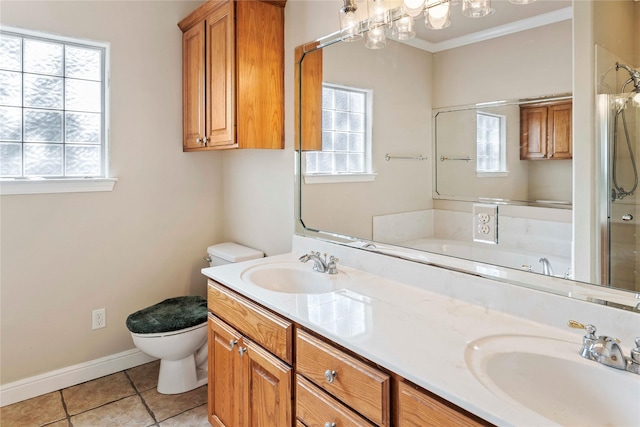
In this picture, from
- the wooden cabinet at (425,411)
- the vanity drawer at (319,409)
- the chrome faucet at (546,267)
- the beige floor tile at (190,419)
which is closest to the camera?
the wooden cabinet at (425,411)

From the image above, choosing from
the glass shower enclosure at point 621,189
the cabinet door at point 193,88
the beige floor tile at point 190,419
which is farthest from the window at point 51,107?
the glass shower enclosure at point 621,189

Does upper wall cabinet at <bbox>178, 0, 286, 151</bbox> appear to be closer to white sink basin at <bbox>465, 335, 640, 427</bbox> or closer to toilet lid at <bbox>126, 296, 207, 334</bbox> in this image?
toilet lid at <bbox>126, 296, 207, 334</bbox>

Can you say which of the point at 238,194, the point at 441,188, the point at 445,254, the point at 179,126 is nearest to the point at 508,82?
the point at 441,188

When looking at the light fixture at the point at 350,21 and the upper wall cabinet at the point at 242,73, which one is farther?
the upper wall cabinet at the point at 242,73

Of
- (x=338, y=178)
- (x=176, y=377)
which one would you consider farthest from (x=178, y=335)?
(x=338, y=178)

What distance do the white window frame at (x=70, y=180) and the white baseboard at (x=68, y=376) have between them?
1.08m

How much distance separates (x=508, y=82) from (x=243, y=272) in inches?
51.1

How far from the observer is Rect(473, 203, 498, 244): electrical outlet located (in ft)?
4.42

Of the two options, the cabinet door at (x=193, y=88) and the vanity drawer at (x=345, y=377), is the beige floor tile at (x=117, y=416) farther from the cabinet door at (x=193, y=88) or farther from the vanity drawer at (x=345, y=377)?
the cabinet door at (x=193, y=88)

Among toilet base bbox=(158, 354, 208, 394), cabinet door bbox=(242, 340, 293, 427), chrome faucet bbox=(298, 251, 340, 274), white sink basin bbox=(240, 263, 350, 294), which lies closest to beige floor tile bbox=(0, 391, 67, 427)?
toilet base bbox=(158, 354, 208, 394)

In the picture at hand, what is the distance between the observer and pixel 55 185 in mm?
2291

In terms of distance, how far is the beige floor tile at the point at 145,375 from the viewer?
2402mm

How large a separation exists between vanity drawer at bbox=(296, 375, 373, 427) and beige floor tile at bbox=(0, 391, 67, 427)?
5.20ft

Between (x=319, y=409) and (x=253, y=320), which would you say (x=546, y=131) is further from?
(x=253, y=320)
